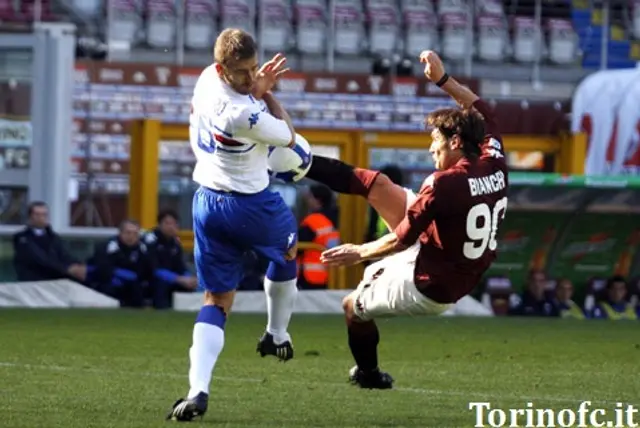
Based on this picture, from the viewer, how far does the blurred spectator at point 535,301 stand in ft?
66.2

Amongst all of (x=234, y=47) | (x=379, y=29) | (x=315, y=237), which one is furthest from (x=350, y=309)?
(x=379, y=29)

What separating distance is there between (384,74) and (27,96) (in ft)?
27.9

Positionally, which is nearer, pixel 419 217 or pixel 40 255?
pixel 419 217

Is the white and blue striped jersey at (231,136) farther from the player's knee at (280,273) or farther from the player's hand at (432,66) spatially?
the player's hand at (432,66)

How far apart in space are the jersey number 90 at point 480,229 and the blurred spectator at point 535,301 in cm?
1137

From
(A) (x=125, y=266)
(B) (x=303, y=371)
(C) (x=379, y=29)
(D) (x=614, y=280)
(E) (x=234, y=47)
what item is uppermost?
(E) (x=234, y=47)

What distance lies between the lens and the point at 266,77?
8891 mm

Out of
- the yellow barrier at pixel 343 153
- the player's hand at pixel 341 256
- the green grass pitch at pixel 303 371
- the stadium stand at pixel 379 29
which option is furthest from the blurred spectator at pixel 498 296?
the player's hand at pixel 341 256

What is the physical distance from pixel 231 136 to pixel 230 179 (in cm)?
27

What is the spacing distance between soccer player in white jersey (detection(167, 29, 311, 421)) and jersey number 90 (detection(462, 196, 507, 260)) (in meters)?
0.97

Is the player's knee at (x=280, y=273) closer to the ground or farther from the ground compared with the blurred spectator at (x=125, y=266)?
farther from the ground

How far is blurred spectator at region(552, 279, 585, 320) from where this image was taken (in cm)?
2027

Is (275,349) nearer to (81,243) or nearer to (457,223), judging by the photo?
(457,223)

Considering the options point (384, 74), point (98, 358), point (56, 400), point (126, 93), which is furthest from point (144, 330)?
point (384, 74)
